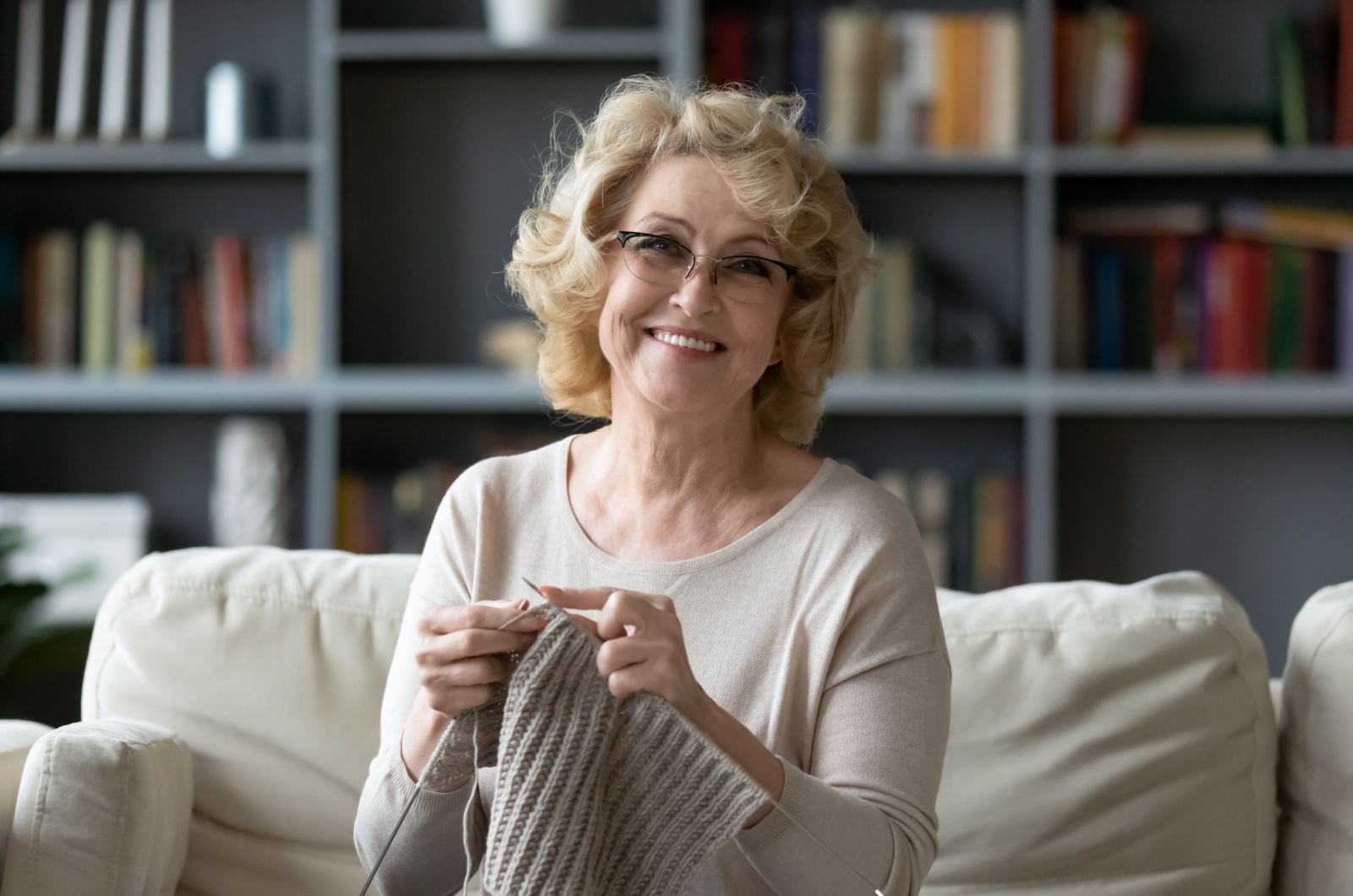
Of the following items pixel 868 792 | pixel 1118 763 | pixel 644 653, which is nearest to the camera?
pixel 644 653

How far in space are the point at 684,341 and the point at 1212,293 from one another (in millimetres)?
2069

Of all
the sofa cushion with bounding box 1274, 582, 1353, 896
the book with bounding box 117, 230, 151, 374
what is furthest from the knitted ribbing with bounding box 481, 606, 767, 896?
the book with bounding box 117, 230, 151, 374

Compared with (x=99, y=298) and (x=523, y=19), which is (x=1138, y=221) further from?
(x=99, y=298)

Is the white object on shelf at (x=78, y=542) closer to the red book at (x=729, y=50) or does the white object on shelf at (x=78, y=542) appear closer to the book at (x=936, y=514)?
the red book at (x=729, y=50)

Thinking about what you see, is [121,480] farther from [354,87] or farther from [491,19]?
[491,19]

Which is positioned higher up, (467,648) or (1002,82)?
(1002,82)

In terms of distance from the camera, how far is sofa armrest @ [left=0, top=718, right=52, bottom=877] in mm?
1392

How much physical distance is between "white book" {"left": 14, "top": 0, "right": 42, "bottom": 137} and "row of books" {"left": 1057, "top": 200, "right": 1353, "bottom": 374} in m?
2.32

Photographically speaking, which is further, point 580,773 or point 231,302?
point 231,302

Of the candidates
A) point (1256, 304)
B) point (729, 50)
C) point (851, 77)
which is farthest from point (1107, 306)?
point (729, 50)

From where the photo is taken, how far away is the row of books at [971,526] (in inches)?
124

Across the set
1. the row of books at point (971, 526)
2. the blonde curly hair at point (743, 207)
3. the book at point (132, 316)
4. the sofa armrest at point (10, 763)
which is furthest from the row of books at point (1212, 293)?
→ the sofa armrest at point (10, 763)

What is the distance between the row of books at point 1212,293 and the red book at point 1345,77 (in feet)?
0.57

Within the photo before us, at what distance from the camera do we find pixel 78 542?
10.3ft
